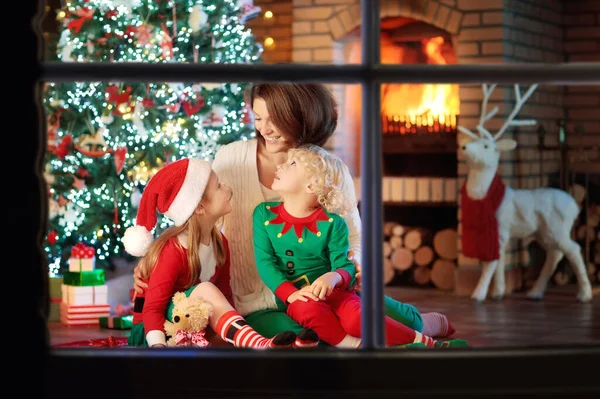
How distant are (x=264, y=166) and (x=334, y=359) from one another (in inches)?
49.9

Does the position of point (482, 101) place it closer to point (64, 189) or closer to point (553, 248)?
point (553, 248)

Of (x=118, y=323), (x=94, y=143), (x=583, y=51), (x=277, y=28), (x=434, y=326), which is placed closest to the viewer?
(x=434, y=326)

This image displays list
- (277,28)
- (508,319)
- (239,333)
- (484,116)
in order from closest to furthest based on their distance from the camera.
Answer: (239,333), (508,319), (484,116), (277,28)

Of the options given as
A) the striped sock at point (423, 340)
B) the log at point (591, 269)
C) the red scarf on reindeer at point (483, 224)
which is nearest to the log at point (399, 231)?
the red scarf on reindeer at point (483, 224)

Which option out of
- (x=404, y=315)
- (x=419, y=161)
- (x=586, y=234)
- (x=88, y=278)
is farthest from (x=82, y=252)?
(x=586, y=234)

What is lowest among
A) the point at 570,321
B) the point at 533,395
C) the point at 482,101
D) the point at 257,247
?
the point at 570,321

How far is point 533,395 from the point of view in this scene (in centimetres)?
116

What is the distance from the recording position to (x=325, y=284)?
7.32ft

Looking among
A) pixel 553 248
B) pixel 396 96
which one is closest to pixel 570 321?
pixel 553 248

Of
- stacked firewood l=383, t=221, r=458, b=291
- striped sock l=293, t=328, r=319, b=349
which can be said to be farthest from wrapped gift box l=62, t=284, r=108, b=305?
stacked firewood l=383, t=221, r=458, b=291

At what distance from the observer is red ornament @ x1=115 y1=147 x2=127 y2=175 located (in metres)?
4.54

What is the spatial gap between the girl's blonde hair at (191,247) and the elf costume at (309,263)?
0.09 meters

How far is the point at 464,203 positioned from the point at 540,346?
14.2 feet

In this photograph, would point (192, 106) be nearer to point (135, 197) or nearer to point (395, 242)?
point (135, 197)
